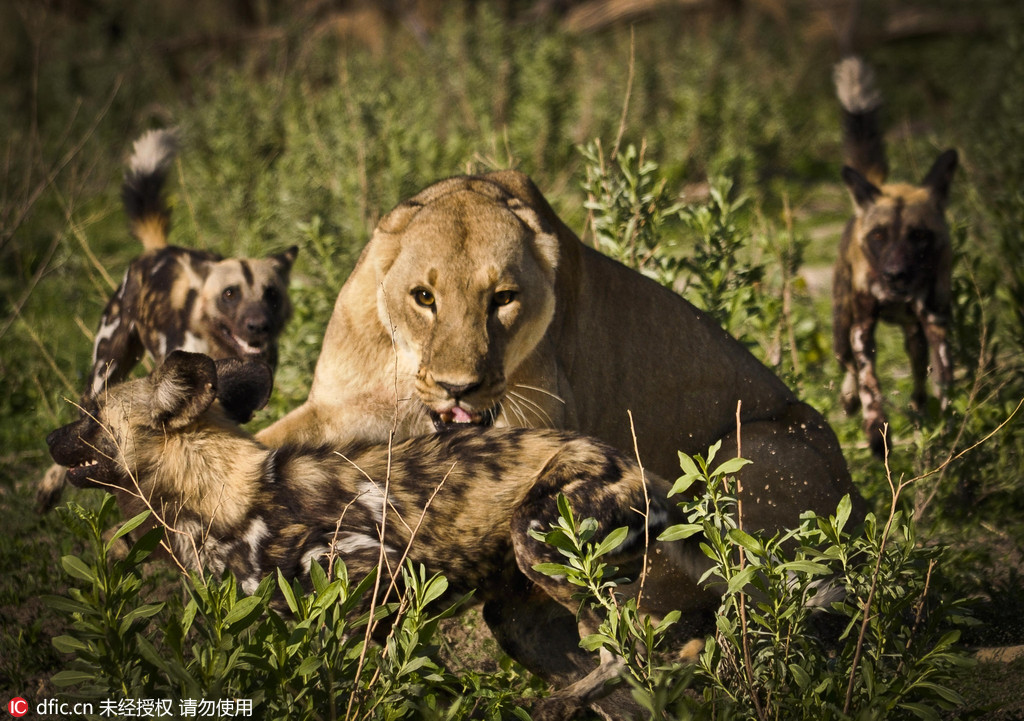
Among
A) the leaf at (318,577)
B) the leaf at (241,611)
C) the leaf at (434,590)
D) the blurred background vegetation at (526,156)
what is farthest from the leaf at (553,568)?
the blurred background vegetation at (526,156)

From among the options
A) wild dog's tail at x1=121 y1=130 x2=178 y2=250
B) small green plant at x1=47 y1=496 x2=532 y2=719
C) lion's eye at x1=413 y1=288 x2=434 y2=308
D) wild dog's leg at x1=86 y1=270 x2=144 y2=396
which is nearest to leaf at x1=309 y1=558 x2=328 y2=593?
small green plant at x1=47 y1=496 x2=532 y2=719

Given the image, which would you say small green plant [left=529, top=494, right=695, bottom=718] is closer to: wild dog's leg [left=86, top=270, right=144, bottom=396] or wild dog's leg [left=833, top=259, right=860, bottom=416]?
wild dog's leg [left=86, top=270, right=144, bottom=396]

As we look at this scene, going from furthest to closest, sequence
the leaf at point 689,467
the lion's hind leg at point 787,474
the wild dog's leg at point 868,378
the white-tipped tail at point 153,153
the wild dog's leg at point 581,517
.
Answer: the white-tipped tail at point 153,153 < the wild dog's leg at point 868,378 < the lion's hind leg at point 787,474 < the wild dog's leg at point 581,517 < the leaf at point 689,467

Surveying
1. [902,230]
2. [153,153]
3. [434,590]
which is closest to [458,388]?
[434,590]

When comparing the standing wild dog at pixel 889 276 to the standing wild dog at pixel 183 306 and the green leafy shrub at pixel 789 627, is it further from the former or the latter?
the standing wild dog at pixel 183 306

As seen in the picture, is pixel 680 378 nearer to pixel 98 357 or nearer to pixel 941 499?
pixel 941 499

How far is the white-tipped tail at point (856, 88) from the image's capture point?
27.2 feet

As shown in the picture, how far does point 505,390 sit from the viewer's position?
4.17 meters

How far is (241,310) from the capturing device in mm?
6211

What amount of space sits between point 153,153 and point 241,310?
4.13 feet

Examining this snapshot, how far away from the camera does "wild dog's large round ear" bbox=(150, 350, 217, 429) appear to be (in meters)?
3.85

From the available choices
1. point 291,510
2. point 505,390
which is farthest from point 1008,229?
point 291,510

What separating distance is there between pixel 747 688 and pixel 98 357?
4683mm

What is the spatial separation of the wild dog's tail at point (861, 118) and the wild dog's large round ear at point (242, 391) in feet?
19.1
